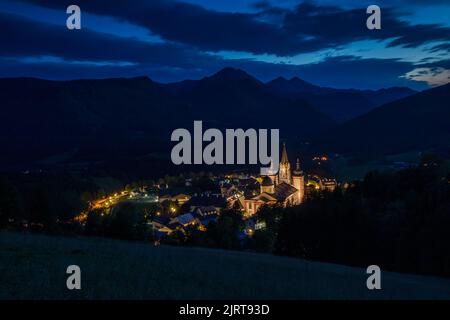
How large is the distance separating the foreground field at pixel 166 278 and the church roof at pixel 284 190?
87.7 metres

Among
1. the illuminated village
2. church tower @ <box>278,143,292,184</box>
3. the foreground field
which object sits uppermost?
church tower @ <box>278,143,292,184</box>

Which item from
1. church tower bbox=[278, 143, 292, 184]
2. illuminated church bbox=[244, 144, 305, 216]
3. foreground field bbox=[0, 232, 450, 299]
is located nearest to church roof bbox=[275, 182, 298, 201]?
illuminated church bbox=[244, 144, 305, 216]

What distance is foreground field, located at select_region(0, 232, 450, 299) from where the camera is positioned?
48.7 feet

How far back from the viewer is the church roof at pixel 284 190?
115 metres

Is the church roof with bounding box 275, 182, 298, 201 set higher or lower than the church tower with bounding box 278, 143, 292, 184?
lower

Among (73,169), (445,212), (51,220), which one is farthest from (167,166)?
(445,212)

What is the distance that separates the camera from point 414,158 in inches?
6491

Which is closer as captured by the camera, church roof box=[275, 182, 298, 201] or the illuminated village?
the illuminated village

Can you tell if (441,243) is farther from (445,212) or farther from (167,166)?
(167,166)

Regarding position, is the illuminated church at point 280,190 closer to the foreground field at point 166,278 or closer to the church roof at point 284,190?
the church roof at point 284,190

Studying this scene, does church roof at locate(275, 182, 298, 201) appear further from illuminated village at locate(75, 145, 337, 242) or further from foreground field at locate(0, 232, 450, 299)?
foreground field at locate(0, 232, 450, 299)
